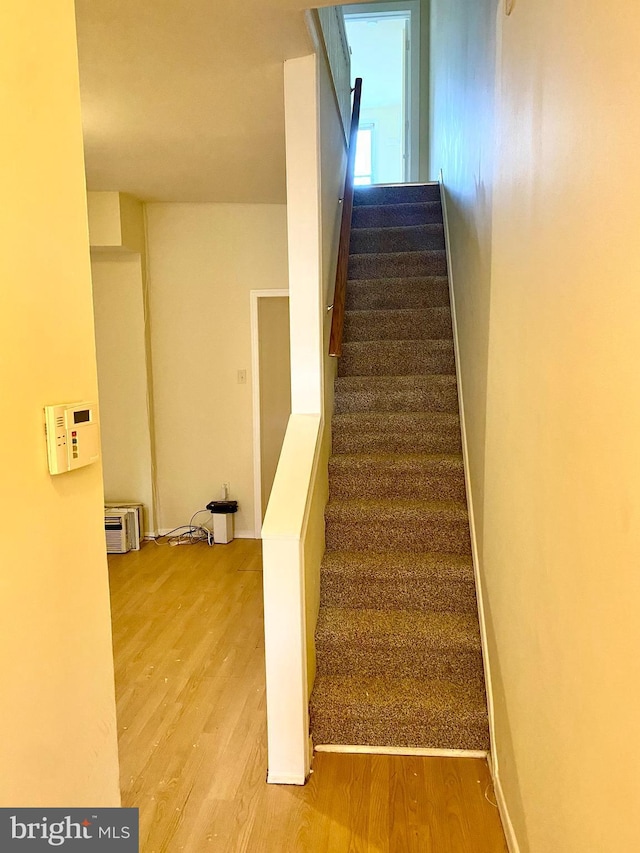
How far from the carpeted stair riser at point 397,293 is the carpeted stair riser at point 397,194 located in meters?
1.14

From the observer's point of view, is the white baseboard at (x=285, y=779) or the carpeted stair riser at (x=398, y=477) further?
the carpeted stair riser at (x=398, y=477)

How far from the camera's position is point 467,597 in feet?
8.73

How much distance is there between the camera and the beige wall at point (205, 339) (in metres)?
4.78

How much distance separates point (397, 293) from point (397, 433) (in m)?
1.18

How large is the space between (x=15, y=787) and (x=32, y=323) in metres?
0.78

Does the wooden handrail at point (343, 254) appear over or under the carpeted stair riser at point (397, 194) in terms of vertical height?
under

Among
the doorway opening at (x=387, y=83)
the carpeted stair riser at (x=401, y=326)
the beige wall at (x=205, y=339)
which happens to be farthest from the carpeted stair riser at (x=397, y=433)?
the doorway opening at (x=387, y=83)

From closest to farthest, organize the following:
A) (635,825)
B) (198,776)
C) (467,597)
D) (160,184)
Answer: (635,825)
(198,776)
(467,597)
(160,184)

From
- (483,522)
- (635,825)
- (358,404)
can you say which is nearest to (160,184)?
(358,404)

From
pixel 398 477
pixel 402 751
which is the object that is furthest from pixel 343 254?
pixel 402 751

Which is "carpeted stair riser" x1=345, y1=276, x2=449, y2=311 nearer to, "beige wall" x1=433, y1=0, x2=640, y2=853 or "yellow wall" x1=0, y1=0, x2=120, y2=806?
"beige wall" x1=433, y1=0, x2=640, y2=853

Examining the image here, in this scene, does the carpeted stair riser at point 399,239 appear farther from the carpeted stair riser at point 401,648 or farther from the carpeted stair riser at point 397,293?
the carpeted stair riser at point 401,648

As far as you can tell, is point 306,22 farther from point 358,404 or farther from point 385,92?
point 385,92

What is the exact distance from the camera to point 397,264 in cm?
427
